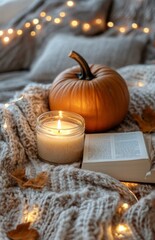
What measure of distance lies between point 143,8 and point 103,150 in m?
0.93

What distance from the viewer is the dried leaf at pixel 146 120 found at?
3.70ft

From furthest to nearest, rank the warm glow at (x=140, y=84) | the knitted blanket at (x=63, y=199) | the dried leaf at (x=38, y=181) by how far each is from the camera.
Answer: the warm glow at (x=140, y=84) < the dried leaf at (x=38, y=181) < the knitted blanket at (x=63, y=199)

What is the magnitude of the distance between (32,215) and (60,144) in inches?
8.0

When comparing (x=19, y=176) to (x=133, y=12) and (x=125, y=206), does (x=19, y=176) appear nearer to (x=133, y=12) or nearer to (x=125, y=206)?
(x=125, y=206)

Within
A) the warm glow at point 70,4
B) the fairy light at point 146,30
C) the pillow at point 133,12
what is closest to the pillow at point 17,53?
the warm glow at point 70,4

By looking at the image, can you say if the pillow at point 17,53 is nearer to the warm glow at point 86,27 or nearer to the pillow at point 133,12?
the warm glow at point 86,27

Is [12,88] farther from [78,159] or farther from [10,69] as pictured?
[78,159]

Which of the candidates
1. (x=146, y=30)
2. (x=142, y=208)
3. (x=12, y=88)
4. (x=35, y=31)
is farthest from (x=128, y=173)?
(x=35, y=31)

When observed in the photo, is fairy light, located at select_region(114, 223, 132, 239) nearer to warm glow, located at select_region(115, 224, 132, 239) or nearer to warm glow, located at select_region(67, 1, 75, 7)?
warm glow, located at select_region(115, 224, 132, 239)

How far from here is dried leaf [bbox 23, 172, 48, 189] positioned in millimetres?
917

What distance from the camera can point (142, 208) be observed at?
2.67 feet

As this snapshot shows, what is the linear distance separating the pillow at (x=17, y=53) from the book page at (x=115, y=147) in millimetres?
817

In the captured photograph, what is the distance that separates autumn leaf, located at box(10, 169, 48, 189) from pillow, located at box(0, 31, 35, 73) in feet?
2.96

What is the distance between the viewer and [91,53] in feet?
5.38
